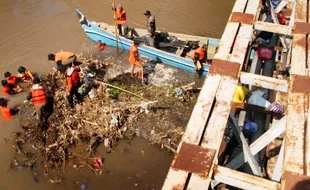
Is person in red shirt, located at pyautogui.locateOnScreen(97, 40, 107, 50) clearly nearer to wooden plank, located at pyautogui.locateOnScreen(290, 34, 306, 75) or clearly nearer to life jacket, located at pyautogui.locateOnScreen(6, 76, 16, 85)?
life jacket, located at pyautogui.locateOnScreen(6, 76, 16, 85)

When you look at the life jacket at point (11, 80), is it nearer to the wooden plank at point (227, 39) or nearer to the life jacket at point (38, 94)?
the life jacket at point (38, 94)

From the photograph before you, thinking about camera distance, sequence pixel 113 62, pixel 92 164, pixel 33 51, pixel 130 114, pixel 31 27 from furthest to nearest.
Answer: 1. pixel 31 27
2. pixel 33 51
3. pixel 113 62
4. pixel 130 114
5. pixel 92 164

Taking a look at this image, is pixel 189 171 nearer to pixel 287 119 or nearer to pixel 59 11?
pixel 287 119

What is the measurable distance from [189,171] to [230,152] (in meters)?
2.56

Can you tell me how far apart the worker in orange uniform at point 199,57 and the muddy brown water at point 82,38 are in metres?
→ 2.71

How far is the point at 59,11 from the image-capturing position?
14.8m

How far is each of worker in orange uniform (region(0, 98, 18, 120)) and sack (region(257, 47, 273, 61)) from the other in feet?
23.0

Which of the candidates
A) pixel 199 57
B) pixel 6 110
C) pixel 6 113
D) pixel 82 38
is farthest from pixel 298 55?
pixel 82 38

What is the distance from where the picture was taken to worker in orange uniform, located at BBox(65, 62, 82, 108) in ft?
30.9

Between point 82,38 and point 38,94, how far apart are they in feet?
14.4

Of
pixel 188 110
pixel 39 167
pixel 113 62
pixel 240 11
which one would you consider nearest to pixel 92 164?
pixel 39 167

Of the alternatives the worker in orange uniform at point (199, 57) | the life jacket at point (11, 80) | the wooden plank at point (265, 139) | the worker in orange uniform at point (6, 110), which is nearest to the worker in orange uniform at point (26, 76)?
the life jacket at point (11, 80)

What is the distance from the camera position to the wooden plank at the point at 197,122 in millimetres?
3236

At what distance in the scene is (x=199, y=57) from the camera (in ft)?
33.8
